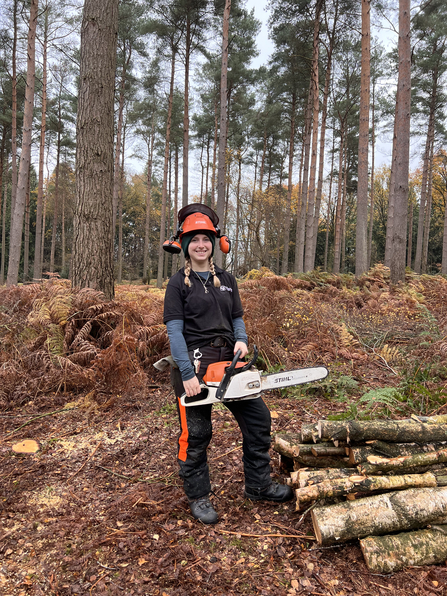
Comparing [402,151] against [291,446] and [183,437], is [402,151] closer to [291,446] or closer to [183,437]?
[291,446]

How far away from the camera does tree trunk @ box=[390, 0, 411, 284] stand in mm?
9766

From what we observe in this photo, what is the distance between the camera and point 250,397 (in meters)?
2.41

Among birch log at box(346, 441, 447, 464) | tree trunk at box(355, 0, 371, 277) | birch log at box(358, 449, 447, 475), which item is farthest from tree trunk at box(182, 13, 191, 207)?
birch log at box(358, 449, 447, 475)

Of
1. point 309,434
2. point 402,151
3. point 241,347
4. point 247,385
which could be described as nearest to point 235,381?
point 247,385

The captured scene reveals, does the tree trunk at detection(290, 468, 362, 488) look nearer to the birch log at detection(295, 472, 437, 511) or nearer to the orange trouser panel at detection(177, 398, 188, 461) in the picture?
the birch log at detection(295, 472, 437, 511)

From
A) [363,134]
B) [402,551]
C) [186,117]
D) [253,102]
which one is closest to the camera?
[402,551]

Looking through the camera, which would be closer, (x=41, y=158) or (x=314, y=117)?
(x=314, y=117)

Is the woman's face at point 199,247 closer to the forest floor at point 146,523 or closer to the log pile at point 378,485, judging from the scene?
the log pile at point 378,485

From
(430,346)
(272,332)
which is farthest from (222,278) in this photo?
(430,346)

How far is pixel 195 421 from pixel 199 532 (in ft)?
2.31

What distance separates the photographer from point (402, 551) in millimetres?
1954

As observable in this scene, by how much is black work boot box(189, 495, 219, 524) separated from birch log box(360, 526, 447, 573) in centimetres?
96

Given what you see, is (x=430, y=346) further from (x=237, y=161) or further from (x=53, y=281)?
(x=237, y=161)

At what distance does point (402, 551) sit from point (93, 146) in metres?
6.02
